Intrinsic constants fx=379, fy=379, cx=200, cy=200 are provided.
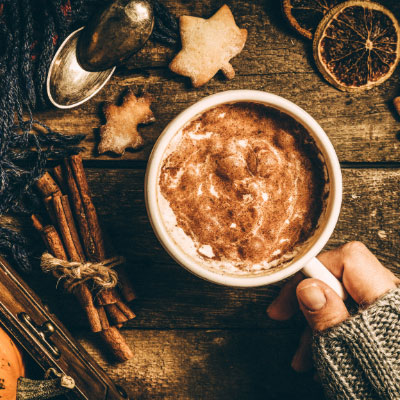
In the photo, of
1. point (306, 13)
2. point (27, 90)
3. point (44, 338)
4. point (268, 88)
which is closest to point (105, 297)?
point (44, 338)

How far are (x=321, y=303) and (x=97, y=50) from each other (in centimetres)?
76

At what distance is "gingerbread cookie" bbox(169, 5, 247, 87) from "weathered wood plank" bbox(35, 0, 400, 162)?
0.10ft

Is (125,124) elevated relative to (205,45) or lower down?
lower down

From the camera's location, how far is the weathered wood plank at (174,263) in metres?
0.98

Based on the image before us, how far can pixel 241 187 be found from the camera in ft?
2.49

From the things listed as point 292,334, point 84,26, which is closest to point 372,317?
point 292,334

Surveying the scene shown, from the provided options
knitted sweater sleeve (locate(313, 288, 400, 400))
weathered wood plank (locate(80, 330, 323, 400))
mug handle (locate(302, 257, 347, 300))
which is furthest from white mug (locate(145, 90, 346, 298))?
weathered wood plank (locate(80, 330, 323, 400))

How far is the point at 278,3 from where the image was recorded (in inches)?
37.9

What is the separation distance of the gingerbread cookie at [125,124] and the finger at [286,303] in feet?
1.70

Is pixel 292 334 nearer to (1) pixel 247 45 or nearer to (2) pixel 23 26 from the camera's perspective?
(1) pixel 247 45

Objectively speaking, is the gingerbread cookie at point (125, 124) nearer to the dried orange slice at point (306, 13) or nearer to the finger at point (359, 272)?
the dried orange slice at point (306, 13)

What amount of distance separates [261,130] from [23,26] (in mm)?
646

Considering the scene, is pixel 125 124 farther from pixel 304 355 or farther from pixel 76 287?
pixel 304 355

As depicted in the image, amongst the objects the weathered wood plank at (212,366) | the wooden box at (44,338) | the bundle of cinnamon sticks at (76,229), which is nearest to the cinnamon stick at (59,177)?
the bundle of cinnamon sticks at (76,229)
